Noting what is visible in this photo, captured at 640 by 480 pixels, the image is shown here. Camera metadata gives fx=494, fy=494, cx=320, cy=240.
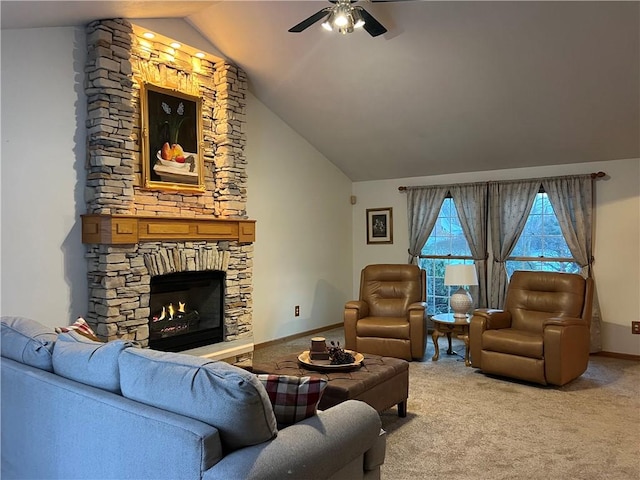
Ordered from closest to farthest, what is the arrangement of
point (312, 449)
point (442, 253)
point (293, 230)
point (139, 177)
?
point (312, 449) < point (139, 177) < point (293, 230) < point (442, 253)

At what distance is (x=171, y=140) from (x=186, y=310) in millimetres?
1698

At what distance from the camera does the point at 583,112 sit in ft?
15.8

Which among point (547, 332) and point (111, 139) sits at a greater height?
point (111, 139)

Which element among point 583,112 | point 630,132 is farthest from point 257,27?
point 630,132

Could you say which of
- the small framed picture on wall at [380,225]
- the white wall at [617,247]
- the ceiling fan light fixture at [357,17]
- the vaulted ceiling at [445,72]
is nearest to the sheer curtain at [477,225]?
the vaulted ceiling at [445,72]

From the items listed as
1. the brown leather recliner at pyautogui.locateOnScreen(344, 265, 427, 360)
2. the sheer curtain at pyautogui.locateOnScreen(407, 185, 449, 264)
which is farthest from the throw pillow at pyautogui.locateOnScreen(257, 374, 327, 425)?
the sheer curtain at pyautogui.locateOnScreen(407, 185, 449, 264)

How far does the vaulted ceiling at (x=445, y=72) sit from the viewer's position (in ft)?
12.7

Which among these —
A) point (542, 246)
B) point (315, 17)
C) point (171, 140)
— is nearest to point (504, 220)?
point (542, 246)

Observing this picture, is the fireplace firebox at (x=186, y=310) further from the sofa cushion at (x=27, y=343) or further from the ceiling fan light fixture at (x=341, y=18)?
the ceiling fan light fixture at (x=341, y=18)

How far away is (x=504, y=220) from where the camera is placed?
20.2 ft

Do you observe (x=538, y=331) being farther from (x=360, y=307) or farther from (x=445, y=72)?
(x=445, y=72)

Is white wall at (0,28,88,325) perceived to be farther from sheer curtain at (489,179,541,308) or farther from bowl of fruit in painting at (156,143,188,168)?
sheer curtain at (489,179,541,308)

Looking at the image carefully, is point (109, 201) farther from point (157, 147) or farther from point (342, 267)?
point (342, 267)

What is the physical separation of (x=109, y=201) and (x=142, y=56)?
146cm
